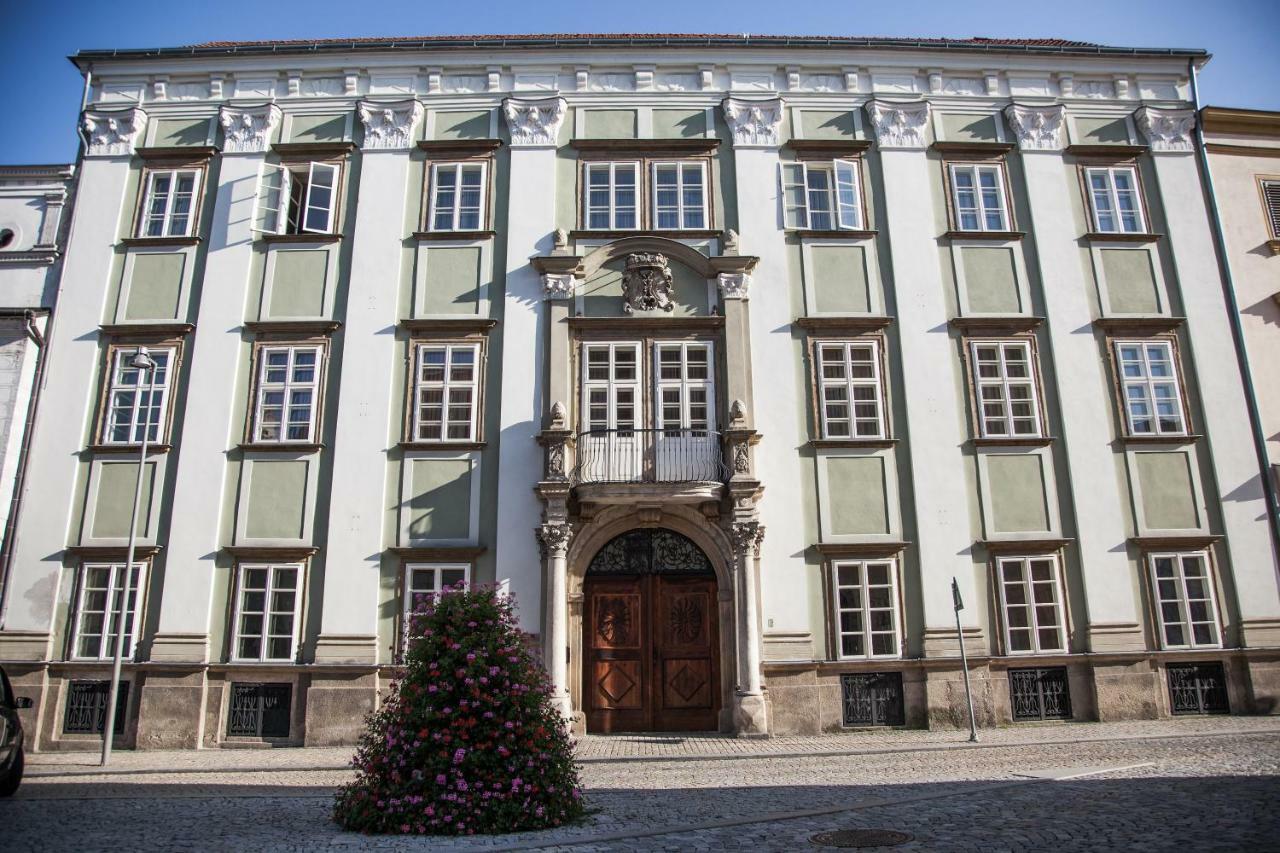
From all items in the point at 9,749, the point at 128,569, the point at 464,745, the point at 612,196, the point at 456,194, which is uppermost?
the point at 456,194

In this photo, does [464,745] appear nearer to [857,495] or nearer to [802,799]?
[802,799]

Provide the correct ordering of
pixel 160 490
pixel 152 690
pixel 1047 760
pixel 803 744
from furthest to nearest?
pixel 160 490
pixel 152 690
pixel 803 744
pixel 1047 760

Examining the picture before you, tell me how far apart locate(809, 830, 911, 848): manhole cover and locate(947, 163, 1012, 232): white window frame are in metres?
14.5

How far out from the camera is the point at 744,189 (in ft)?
62.6

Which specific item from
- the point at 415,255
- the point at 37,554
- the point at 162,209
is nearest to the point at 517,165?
the point at 415,255

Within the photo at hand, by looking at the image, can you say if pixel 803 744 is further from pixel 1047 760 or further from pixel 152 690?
pixel 152 690

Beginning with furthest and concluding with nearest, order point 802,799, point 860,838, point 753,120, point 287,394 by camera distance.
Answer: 1. point 753,120
2. point 287,394
3. point 802,799
4. point 860,838

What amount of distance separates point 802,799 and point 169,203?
58.5 ft

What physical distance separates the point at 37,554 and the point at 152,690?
3724 mm

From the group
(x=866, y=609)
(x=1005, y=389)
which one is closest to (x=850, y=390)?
(x=1005, y=389)

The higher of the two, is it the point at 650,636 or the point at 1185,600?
the point at 1185,600

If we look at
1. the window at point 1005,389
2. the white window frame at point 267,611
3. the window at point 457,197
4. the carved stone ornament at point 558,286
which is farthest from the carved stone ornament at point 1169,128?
the white window frame at point 267,611

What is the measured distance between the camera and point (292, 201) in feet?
65.0

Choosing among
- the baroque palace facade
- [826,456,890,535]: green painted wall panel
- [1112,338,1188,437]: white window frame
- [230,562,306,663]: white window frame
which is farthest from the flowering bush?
[1112,338,1188,437]: white window frame
